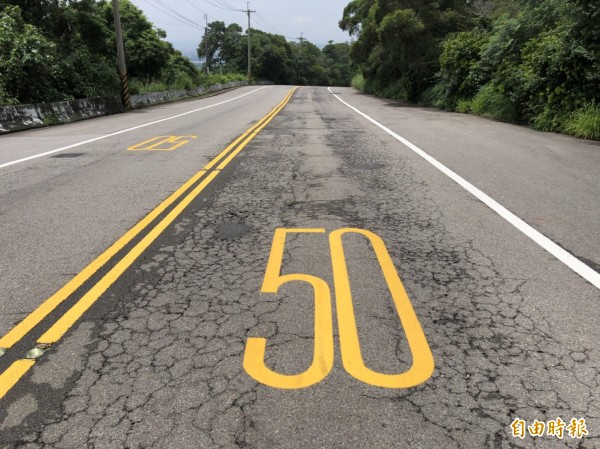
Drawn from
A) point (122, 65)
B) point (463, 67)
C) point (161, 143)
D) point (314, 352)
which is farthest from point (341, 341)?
point (122, 65)

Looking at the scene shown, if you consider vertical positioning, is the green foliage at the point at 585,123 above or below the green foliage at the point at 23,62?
below

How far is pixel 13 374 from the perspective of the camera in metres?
2.62

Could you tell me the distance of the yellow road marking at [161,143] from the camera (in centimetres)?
1043

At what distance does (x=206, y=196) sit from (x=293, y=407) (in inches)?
171

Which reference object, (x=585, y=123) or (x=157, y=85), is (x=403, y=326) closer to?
(x=585, y=123)

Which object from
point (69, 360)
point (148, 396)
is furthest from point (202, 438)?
point (69, 360)

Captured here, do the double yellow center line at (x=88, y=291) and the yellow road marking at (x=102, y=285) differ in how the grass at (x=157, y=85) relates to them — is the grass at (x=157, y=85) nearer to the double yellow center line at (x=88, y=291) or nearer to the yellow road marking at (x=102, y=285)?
the double yellow center line at (x=88, y=291)

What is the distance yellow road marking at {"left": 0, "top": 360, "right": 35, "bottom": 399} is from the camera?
2511mm

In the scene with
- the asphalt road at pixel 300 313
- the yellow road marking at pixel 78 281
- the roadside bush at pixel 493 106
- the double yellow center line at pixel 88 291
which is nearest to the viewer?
the asphalt road at pixel 300 313

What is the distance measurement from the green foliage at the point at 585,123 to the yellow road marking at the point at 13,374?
12468 millimetres

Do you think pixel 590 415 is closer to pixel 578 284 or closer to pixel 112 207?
A: pixel 578 284

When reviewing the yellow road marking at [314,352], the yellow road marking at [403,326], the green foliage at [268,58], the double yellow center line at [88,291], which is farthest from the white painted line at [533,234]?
the green foliage at [268,58]

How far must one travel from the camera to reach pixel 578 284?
3660 millimetres

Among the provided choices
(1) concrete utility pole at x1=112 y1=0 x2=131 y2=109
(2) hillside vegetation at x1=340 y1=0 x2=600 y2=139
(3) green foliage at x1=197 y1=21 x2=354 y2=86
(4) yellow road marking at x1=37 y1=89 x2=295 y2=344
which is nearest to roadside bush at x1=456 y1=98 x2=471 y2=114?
(2) hillside vegetation at x1=340 y1=0 x2=600 y2=139
